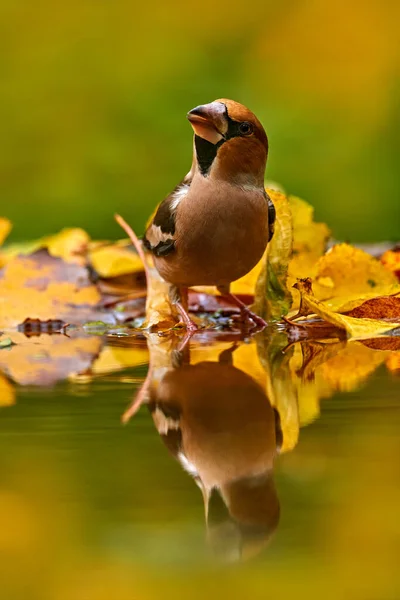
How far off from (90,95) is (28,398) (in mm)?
3098

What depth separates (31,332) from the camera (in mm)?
1955

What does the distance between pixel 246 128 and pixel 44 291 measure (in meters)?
0.66

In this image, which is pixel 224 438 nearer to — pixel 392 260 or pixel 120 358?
pixel 120 358

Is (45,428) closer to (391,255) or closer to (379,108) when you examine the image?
(391,255)

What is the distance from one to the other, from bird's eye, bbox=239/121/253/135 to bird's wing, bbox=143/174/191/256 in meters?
0.18

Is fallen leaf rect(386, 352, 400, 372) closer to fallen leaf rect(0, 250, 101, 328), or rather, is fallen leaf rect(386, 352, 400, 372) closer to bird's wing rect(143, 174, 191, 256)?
bird's wing rect(143, 174, 191, 256)

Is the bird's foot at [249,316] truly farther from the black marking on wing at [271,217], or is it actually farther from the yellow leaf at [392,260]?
the yellow leaf at [392,260]

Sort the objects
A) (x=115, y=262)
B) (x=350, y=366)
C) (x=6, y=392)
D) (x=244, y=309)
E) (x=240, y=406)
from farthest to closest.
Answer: (x=115, y=262)
(x=244, y=309)
(x=350, y=366)
(x=6, y=392)
(x=240, y=406)

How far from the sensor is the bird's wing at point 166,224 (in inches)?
71.1

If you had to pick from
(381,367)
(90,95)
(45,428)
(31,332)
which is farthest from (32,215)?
(45,428)

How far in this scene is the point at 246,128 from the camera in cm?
172

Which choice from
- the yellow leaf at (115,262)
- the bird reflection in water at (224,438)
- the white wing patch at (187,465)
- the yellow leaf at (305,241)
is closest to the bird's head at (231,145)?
the yellow leaf at (305,241)

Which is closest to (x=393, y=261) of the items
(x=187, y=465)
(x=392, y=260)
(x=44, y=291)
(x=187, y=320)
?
(x=392, y=260)

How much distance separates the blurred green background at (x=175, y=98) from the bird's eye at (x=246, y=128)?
1.90 m
